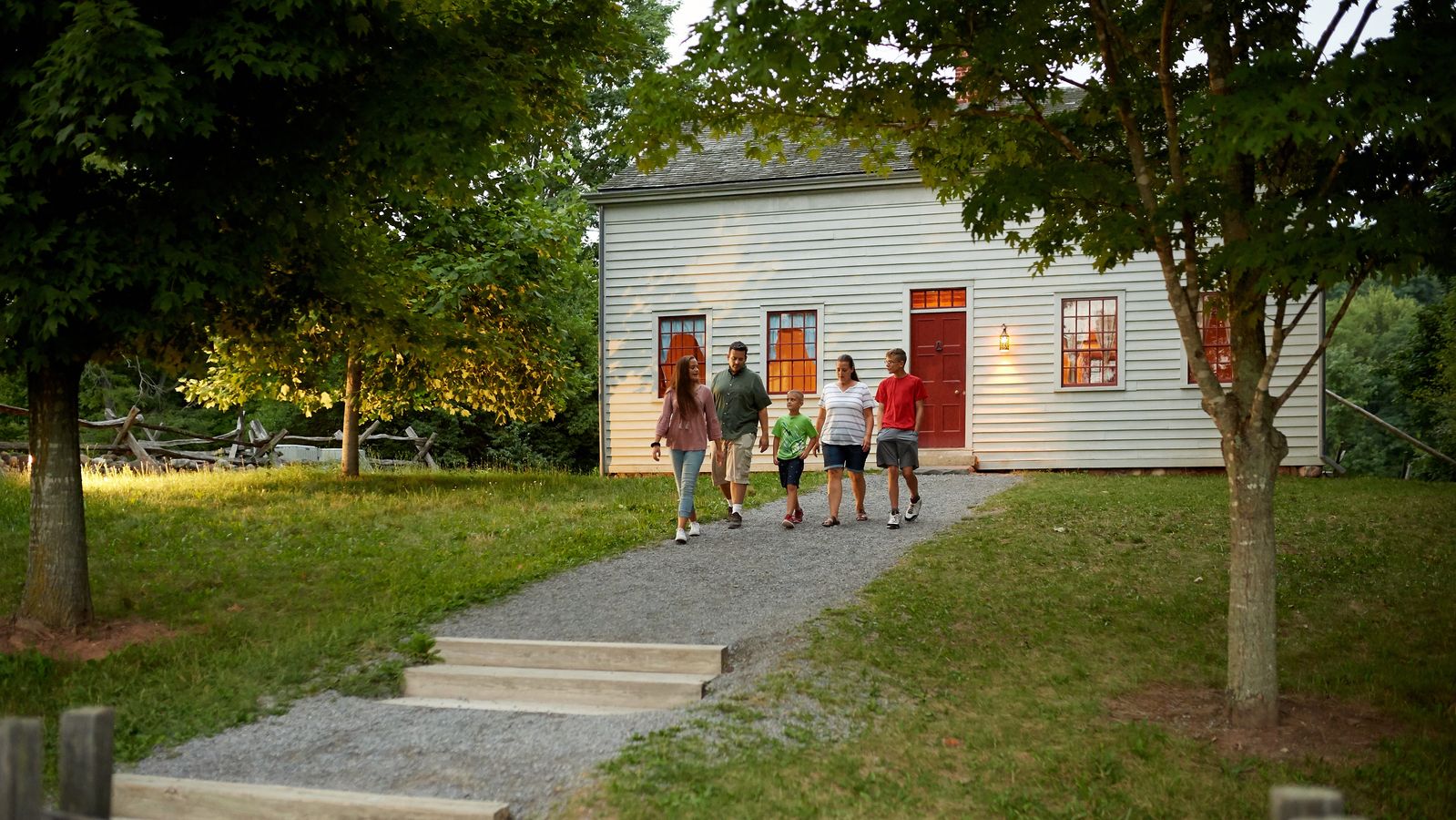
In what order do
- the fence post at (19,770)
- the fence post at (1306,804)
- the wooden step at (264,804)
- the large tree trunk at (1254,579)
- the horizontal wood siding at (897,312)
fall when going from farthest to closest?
1. the horizontal wood siding at (897,312)
2. the large tree trunk at (1254,579)
3. the wooden step at (264,804)
4. the fence post at (19,770)
5. the fence post at (1306,804)

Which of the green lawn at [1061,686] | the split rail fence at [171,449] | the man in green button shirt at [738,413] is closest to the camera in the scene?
the green lawn at [1061,686]

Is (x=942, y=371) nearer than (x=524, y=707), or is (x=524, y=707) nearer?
(x=524, y=707)

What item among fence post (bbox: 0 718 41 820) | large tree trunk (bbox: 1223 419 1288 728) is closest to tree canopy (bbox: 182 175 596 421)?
large tree trunk (bbox: 1223 419 1288 728)

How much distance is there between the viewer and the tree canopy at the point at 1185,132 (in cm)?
532

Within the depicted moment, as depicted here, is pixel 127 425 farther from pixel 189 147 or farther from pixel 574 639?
pixel 574 639

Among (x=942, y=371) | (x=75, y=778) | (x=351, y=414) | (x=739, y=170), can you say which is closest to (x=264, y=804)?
(x=75, y=778)

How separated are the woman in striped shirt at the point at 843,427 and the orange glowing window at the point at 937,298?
7339 mm

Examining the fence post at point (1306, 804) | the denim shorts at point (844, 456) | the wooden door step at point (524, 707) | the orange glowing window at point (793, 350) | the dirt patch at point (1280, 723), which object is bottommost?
the wooden door step at point (524, 707)

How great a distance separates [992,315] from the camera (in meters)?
18.5

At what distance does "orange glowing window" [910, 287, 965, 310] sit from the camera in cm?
1878

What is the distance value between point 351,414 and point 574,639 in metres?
12.4

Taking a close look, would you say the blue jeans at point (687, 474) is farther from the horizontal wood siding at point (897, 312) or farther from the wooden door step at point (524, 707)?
the horizontal wood siding at point (897, 312)

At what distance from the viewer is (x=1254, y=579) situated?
6.16 m

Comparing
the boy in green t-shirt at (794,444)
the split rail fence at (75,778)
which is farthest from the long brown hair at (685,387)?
the split rail fence at (75,778)
